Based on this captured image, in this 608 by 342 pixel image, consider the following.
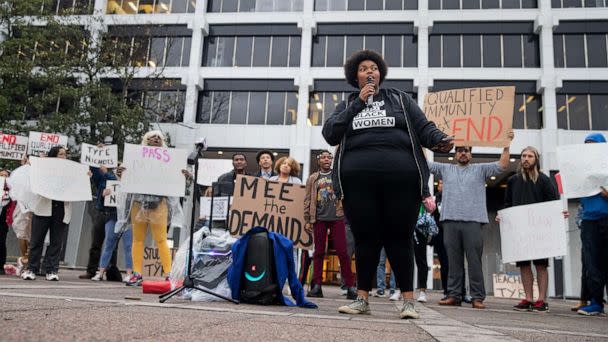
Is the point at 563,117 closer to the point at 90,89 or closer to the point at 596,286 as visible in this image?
the point at 596,286

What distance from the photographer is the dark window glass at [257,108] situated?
76.0ft

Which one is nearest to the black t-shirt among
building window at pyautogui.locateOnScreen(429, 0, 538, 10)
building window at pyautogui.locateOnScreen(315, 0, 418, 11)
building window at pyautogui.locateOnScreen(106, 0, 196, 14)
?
building window at pyautogui.locateOnScreen(315, 0, 418, 11)

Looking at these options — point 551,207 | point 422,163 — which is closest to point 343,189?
point 422,163

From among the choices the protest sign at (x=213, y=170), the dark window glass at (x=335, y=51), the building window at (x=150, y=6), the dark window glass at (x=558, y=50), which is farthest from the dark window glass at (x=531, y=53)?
the protest sign at (x=213, y=170)

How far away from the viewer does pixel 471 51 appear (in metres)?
22.6

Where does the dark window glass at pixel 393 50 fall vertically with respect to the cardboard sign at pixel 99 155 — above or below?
above

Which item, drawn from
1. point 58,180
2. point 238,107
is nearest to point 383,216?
point 58,180

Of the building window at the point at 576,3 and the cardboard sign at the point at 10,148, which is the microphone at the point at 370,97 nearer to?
the cardboard sign at the point at 10,148

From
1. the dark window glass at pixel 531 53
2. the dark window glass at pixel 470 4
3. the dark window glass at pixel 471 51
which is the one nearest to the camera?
the dark window glass at pixel 531 53

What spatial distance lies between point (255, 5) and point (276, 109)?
559 centimetres

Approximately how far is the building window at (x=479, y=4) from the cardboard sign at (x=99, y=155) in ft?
61.3

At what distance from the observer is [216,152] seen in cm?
2288

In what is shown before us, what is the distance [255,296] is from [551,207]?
417 cm

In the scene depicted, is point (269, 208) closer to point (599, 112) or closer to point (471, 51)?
point (471, 51)
